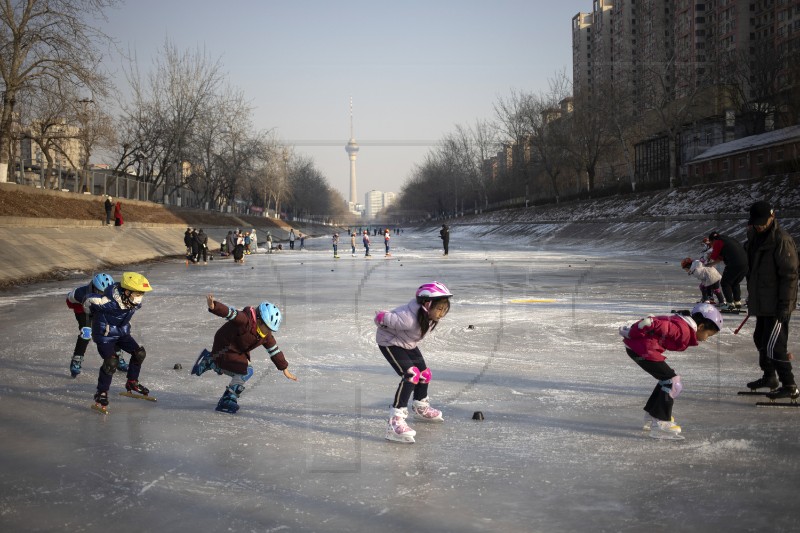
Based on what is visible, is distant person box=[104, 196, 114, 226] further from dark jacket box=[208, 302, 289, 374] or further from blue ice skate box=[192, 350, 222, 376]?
dark jacket box=[208, 302, 289, 374]

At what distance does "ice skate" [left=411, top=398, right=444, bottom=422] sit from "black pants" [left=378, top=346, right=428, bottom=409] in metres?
0.08

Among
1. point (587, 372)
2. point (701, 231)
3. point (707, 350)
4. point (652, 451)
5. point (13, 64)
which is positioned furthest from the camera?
point (701, 231)

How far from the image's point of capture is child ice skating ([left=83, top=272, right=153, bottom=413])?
726 centimetres

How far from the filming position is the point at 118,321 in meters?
7.39

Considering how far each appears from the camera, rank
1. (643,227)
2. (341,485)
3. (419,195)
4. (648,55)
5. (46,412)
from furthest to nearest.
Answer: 1. (419,195)
2. (648,55)
3. (643,227)
4. (46,412)
5. (341,485)

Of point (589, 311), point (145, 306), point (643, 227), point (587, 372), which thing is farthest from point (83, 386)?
point (643, 227)

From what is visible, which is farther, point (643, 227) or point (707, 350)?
point (643, 227)

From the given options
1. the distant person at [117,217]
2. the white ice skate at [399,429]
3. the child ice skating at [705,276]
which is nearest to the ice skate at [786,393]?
the white ice skate at [399,429]

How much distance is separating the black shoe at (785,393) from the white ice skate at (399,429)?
359cm

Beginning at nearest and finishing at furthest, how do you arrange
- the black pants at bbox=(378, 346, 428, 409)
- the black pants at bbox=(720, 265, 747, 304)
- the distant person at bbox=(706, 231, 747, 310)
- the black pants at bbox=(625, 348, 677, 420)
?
the black pants at bbox=(625, 348, 677, 420) < the black pants at bbox=(378, 346, 428, 409) < the distant person at bbox=(706, 231, 747, 310) < the black pants at bbox=(720, 265, 747, 304)

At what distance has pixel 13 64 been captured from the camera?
101ft

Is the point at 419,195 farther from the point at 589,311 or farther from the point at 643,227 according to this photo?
the point at 589,311

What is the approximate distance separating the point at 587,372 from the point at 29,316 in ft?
34.8

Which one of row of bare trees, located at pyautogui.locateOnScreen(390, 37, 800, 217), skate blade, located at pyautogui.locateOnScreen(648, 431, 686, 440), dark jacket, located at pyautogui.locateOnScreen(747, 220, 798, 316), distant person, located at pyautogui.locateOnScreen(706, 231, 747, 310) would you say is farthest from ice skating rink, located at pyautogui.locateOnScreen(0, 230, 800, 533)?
row of bare trees, located at pyautogui.locateOnScreen(390, 37, 800, 217)
